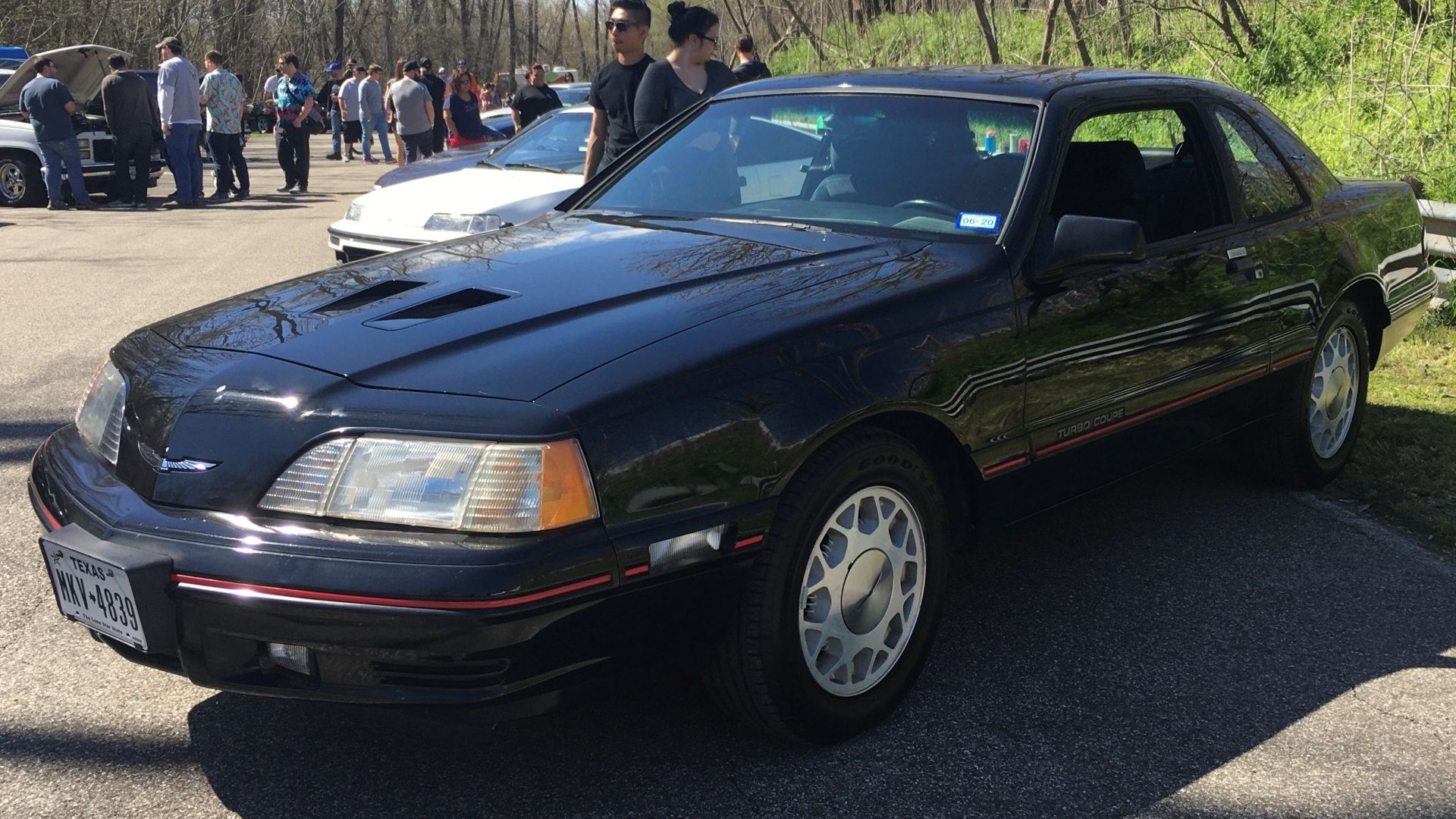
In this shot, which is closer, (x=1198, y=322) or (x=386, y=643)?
(x=386, y=643)

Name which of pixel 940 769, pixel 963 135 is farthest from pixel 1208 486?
pixel 940 769

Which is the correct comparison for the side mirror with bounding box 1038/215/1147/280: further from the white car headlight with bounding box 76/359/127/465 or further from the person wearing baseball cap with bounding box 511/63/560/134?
the person wearing baseball cap with bounding box 511/63/560/134

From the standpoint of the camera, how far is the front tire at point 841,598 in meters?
2.80

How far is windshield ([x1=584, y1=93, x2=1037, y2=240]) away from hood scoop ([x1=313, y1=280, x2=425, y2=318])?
3.22 feet

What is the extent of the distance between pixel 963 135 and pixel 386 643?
2.30 meters

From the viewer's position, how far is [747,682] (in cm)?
282

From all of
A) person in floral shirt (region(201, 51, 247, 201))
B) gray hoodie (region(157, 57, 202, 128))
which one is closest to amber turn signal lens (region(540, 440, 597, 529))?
gray hoodie (region(157, 57, 202, 128))

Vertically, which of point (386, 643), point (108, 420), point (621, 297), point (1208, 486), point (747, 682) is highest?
point (621, 297)

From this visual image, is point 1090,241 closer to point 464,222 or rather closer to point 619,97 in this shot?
point 619,97

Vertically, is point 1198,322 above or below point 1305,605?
above

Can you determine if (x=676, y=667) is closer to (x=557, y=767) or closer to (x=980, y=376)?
(x=557, y=767)

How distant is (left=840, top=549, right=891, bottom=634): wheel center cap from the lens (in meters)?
3.01

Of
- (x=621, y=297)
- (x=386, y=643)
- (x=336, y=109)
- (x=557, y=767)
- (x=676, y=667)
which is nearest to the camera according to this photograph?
(x=386, y=643)

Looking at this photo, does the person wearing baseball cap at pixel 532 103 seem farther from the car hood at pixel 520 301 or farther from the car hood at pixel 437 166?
the car hood at pixel 520 301
